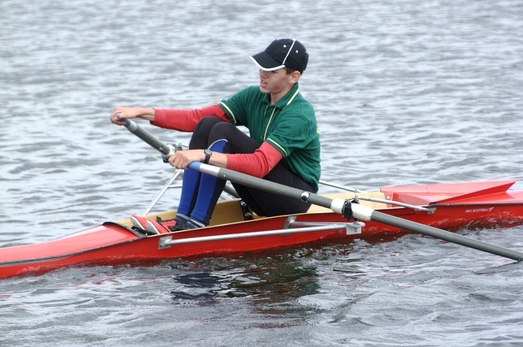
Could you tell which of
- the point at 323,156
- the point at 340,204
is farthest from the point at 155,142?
the point at 323,156

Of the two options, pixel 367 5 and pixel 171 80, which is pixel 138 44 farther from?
pixel 367 5

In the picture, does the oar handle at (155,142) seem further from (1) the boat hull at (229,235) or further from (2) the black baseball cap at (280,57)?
(2) the black baseball cap at (280,57)

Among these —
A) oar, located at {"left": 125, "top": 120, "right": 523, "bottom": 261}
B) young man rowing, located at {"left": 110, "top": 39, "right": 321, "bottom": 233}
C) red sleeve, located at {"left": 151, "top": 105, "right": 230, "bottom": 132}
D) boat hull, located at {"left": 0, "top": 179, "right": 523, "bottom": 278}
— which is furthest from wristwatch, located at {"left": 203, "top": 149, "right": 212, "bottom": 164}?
red sleeve, located at {"left": 151, "top": 105, "right": 230, "bottom": 132}

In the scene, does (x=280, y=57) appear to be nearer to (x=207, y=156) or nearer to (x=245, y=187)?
(x=207, y=156)

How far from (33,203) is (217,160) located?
12.3ft

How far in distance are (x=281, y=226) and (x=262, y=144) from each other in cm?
83

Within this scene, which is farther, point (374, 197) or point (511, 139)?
point (511, 139)

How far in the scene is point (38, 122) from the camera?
14.4 metres

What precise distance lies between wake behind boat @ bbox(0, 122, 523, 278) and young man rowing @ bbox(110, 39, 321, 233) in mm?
155

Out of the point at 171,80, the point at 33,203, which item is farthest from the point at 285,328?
the point at 171,80

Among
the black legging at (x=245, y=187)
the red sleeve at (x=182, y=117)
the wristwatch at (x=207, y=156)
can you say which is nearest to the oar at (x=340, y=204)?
the wristwatch at (x=207, y=156)

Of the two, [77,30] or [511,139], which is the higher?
[77,30]

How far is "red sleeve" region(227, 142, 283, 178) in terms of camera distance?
288 inches

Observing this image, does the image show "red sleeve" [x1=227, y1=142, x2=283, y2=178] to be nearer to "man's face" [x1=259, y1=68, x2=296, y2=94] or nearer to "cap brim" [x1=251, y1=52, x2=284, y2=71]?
"man's face" [x1=259, y1=68, x2=296, y2=94]
